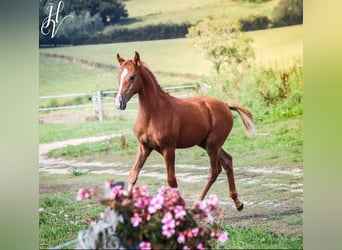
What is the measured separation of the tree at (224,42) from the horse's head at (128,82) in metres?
0.50

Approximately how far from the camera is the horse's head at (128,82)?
13.3 ft

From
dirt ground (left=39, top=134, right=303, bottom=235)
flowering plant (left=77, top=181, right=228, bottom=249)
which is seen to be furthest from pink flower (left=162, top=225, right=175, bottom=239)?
dirt ground (left=39, top=134, right=303, bottom=235)

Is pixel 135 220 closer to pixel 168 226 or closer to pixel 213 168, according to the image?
pixel 168 226

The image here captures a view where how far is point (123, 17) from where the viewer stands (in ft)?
14.6

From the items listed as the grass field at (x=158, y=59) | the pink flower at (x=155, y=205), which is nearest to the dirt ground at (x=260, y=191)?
the grass field at (x=158, y=59)

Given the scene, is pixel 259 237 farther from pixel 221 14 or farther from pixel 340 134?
pixel 221 14

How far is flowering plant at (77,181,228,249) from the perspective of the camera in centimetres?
287

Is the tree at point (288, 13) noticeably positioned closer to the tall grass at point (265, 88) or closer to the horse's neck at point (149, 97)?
the tall grass at point (265, 88)

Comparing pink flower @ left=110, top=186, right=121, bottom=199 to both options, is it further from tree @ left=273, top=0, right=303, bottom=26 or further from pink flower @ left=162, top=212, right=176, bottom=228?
tree @ left=273, top=0, right=303, bottom=26

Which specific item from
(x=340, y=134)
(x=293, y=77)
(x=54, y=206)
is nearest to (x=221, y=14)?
(x=293, y=77)

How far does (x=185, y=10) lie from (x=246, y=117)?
0.85 m

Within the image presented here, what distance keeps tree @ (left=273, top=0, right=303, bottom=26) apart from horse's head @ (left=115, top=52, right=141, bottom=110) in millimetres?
968

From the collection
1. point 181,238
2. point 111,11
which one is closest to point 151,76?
point 111,11

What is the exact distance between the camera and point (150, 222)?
9.50 ft
